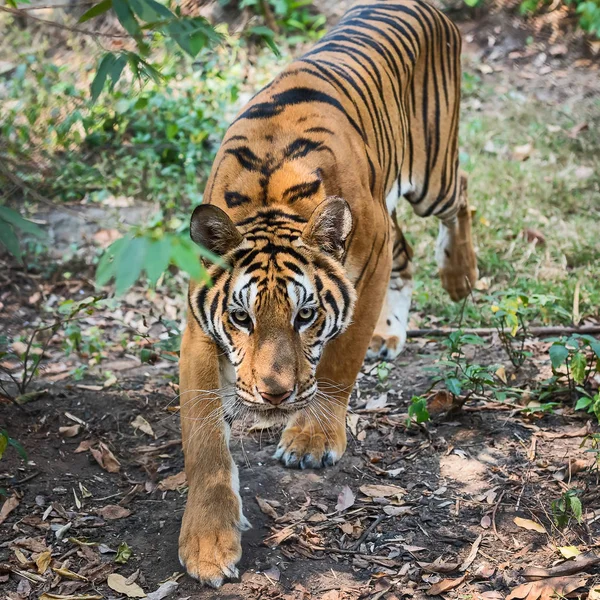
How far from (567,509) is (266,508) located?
1.09 metres

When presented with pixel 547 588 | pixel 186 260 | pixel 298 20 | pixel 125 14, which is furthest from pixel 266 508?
pixel 298 20

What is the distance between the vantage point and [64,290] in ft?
18.0

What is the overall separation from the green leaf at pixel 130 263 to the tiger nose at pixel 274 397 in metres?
1.44

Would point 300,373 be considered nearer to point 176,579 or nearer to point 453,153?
point 176,579

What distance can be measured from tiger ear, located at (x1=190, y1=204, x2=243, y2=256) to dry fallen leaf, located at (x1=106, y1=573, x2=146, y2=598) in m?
1.14

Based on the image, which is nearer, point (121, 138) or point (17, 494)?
point (17, 494)

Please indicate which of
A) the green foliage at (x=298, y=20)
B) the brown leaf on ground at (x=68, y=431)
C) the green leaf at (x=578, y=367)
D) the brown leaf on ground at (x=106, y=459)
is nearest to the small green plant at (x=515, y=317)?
the green leaf at (x=578, y=367)

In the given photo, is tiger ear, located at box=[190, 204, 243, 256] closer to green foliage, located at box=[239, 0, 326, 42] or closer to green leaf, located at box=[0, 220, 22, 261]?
green leaf, located at box=[0, 220, 22, 261]

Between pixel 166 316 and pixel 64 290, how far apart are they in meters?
0.73

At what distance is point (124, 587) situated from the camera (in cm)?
286

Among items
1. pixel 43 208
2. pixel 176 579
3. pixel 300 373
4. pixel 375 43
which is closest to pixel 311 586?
pixel 176 579

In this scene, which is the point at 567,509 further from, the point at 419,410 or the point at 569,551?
the point at 419,410

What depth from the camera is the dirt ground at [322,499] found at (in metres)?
2.89

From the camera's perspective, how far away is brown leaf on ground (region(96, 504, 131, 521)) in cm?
326
